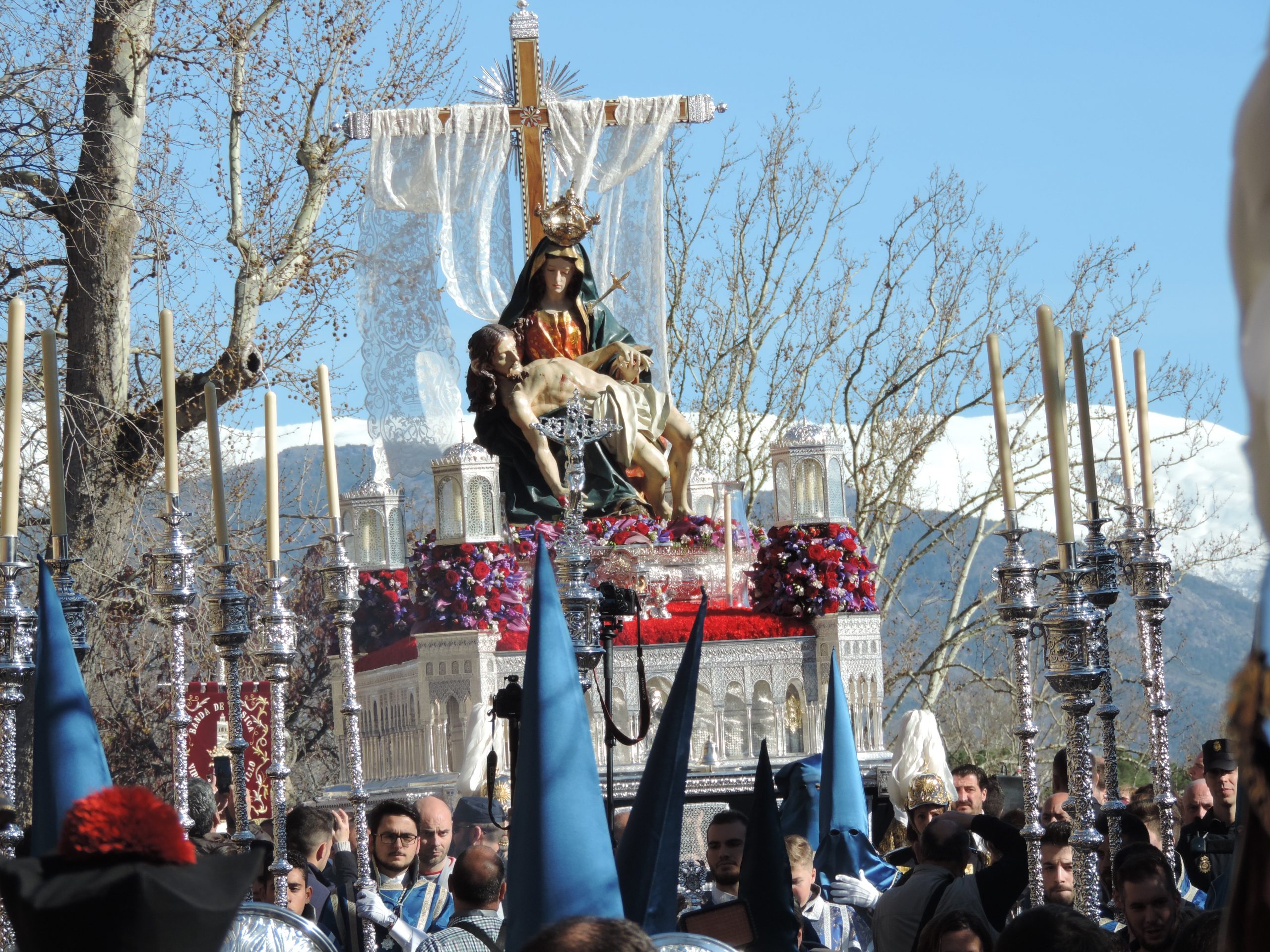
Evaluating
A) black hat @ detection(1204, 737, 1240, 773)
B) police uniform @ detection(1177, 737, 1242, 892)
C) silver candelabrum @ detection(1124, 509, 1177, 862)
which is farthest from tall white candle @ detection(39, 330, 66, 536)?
black hat @ detection(1204, 737, 1240, 773)

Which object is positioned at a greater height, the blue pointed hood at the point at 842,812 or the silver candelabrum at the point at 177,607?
the silver candelabrum at the point at 177,607

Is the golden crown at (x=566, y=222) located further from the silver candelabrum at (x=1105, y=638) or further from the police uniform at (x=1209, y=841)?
the silver candelabrum at (x=1105, y=638)

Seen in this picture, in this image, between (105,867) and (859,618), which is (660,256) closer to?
(859,618)

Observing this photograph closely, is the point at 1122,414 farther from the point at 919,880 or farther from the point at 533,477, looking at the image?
the point at 533,477

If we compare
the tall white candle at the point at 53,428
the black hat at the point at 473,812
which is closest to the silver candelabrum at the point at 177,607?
the tall white candle at the point at 53,428

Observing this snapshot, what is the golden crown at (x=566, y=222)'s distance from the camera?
48.3 ft

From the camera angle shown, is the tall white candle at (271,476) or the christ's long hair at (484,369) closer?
the tall white candle at (271,476)

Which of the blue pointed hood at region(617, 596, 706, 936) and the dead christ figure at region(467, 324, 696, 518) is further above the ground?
the dead christ figure at region(467, 324, 696, 518)

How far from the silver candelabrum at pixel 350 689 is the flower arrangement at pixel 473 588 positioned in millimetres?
5707

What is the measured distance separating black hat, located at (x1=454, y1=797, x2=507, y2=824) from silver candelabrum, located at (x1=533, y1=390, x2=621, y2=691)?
2795 millimetres

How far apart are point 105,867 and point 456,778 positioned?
919 centimetres

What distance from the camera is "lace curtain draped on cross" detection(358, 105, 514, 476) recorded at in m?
15.4

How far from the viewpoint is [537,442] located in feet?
45.0

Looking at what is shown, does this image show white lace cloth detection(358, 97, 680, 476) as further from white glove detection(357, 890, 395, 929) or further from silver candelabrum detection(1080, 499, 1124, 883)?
white glove detection(357, 890, 395, 929)
